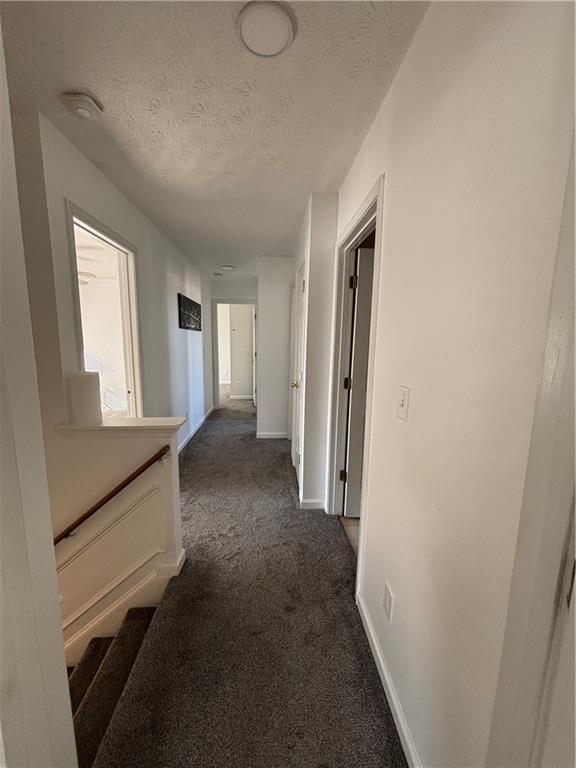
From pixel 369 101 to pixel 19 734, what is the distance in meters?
2.19

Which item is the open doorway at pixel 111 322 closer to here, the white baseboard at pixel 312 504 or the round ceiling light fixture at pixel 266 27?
the white baseboard at pixel 312 504

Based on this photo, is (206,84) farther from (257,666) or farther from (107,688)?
(107,688)

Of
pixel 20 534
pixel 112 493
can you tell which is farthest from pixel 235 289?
pixel 20 534

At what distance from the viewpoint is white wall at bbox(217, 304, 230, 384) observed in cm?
745

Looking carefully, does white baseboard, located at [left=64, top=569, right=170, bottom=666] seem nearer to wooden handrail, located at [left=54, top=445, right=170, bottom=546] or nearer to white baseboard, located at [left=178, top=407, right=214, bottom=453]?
wooden handrail, located at [left=54, top=445, right=170, bottom=546]

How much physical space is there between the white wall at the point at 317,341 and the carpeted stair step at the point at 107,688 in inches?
52.8

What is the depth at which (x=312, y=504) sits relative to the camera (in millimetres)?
2504

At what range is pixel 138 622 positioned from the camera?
1.71 m

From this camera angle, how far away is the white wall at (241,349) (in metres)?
6.77

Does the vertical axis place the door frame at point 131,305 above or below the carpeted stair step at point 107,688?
above

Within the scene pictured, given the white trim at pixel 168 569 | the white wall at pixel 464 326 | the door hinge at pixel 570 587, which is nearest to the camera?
the door hinge at pixel 570 587

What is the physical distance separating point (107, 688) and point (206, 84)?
2.70 meters

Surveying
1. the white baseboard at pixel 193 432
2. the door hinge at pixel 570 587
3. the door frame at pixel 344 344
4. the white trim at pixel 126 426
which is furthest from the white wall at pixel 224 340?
the door hinge at pixel 570 587

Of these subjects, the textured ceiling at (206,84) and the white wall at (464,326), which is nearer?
the white wall at (464,326)
